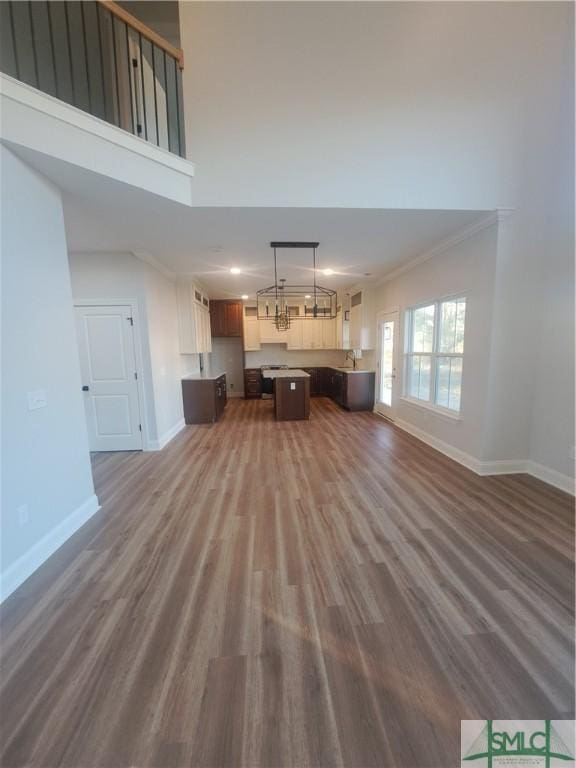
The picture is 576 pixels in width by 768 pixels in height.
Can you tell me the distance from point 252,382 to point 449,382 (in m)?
5.31

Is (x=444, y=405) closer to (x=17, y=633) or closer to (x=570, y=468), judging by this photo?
(x=570, y=468)

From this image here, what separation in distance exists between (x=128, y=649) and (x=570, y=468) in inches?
152

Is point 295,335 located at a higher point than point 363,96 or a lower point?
lower

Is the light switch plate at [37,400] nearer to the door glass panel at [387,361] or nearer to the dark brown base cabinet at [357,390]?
the door glass panel at [387,361]

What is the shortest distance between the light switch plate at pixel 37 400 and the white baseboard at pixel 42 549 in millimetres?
930

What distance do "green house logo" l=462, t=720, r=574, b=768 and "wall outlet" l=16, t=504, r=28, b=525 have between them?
100 inches

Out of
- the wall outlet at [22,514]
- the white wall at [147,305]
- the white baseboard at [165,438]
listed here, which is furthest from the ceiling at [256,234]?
the white baseboard at [165,438]

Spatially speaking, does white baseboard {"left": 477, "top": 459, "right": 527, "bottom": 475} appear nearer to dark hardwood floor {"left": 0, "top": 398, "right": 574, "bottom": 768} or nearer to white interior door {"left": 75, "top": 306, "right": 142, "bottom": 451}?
dark hardwood floor {"left": 0, "top": 398, "right": 574, "bottom": 768}

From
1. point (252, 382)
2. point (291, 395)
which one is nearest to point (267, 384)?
point (252, 382)

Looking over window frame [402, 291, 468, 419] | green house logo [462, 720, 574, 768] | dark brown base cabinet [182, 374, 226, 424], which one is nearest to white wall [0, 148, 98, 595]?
green house logo [462, 720, 574, 768]

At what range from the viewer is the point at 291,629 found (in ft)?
4.90

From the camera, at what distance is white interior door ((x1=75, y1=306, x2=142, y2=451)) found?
3914 millimetres

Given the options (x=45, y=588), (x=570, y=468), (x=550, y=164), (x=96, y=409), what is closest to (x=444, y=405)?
(x=570, y=468)

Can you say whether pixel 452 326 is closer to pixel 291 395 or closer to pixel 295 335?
pixel 291 395
